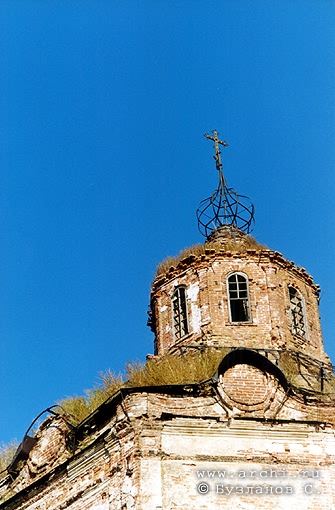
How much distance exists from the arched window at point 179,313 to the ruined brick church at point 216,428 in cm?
3

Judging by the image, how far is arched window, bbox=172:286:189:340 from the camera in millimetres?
23234

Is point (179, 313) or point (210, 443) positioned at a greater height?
point (179, 313)

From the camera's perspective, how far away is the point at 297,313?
2364 centimetres

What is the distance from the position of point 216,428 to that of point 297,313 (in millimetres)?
5236

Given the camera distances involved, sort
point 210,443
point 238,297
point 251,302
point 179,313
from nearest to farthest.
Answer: point 210,443, point 251,302, point 238,297, point 179,313

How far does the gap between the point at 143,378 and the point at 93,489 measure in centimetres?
237

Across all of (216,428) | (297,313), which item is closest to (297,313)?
(297,313)

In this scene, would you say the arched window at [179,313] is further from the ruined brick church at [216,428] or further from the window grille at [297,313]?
the window grille at [297,313]

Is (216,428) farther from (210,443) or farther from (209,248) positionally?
(209,248)

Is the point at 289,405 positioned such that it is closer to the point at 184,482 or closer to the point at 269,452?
the point at 269,452

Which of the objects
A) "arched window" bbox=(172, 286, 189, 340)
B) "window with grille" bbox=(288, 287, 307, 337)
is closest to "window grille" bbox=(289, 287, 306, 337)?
"window with grille" bbox=(288, 287, 307, 337)

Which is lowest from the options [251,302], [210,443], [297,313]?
[210,443]

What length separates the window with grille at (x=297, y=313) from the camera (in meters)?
23.3

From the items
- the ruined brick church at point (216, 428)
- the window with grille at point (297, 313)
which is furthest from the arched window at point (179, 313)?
the window with grille at point (297, 313)
